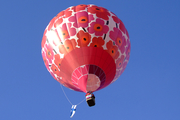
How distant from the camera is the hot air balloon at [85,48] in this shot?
1639 cm

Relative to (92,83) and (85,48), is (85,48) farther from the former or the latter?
(92,83)

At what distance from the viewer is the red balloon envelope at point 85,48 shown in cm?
1639

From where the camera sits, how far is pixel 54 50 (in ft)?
55.7

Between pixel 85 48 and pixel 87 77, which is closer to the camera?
pixel 85 48

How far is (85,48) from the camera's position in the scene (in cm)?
1634

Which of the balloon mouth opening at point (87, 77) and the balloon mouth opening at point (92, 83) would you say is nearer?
the balloon mouth opening at point (87, 77)

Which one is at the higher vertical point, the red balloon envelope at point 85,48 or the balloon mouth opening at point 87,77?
the red balloon envelope at point 85,48

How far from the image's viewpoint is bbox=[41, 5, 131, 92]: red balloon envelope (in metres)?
16.4

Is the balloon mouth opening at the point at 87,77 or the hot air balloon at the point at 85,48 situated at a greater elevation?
the hot air balloon at the point at 85,48

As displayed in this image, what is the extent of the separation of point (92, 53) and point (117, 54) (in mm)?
1606

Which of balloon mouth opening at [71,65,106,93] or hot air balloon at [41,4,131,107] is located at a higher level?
hot air balloon at [41,4,131,107]

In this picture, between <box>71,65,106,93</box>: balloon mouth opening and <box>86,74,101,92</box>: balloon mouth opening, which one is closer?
<box>71,65,106,93</box>: balloon mouth opening

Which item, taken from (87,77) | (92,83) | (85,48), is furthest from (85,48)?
(92,83)

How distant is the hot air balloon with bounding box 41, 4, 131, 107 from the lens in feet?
53.8
